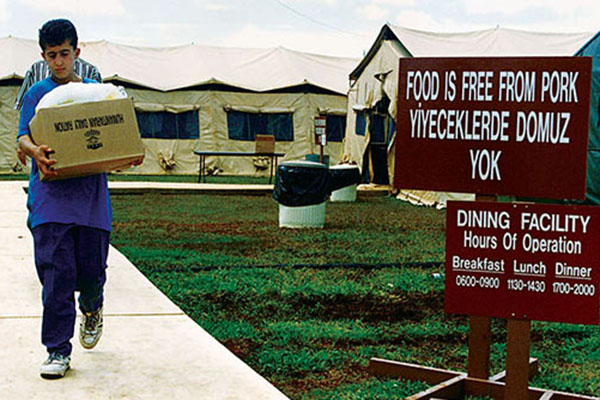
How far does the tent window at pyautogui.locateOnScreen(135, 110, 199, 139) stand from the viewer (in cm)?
2506

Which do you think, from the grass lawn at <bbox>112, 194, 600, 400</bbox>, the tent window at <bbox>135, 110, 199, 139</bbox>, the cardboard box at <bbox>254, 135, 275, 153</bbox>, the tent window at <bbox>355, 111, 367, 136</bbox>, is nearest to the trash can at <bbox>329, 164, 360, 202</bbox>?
the grass lawn at <bbox>112, 194, 600, 400</bbox>

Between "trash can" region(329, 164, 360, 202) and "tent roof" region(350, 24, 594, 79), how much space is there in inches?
114

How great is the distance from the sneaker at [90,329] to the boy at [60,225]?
0.64 feet

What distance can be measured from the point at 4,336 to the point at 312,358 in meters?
1.48

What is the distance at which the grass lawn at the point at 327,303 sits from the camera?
13.3ft

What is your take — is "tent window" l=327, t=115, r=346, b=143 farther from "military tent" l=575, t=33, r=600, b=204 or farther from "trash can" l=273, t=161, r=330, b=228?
"trash can" l=273, t=161, r=330, b=228

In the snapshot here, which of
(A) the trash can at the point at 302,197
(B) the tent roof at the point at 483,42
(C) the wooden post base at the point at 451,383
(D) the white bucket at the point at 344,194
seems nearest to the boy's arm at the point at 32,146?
(C) the wooden post base at the point at 451,383

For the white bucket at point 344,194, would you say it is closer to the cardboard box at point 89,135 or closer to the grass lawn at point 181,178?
the grass lawn at point 181,178

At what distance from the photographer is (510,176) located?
3.19 m

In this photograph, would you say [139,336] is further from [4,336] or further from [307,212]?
[307,212]

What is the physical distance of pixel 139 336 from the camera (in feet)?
13.7

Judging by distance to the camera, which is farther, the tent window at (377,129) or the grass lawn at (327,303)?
the tent window at (377,129)

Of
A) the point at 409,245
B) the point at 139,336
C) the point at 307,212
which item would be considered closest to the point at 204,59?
the point at 307,212

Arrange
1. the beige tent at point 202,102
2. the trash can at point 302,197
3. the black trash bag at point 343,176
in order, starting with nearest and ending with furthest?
1. the trash can at point 302,197
2. the black trash bag at point 343,176
3. the beige tent at point 202,102
